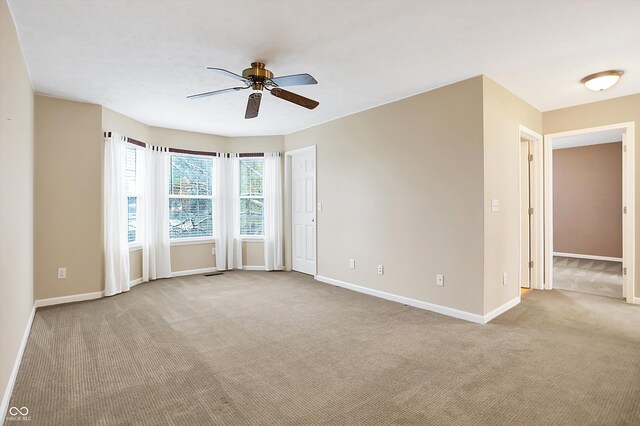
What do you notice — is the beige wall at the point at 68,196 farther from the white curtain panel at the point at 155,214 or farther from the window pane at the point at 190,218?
the window pane at the point at 190,218

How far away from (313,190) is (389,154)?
5.78ft

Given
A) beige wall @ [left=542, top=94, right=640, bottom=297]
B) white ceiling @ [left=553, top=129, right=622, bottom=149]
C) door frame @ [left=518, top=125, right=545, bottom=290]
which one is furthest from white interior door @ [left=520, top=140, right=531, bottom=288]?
white ceiling @ [left=553, top=129, right=622, bottom=149]

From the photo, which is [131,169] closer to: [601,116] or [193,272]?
[193,272]

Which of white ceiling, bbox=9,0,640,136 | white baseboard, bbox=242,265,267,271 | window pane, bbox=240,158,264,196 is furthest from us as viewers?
window pane, bbox=240,158,264,196

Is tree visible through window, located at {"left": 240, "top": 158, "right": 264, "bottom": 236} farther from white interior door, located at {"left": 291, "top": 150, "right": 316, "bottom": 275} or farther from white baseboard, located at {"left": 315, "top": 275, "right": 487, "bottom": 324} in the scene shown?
white baseboard, located at {"left": 315, "top": 275, "right": 487, "bottom": 324}

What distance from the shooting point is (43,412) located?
199 cm

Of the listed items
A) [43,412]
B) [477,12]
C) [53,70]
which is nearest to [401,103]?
[477,12]

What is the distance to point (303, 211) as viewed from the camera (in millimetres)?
6008

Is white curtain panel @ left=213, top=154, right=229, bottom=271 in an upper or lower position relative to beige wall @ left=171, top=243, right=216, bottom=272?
upper

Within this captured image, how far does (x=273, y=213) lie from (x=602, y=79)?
4.95 metres

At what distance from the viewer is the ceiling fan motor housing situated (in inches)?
120

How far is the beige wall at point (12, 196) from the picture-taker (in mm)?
2117

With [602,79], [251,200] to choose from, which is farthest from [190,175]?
[602,79]

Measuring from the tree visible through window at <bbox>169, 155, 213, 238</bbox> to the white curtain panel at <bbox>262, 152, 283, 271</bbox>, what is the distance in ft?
3.53
